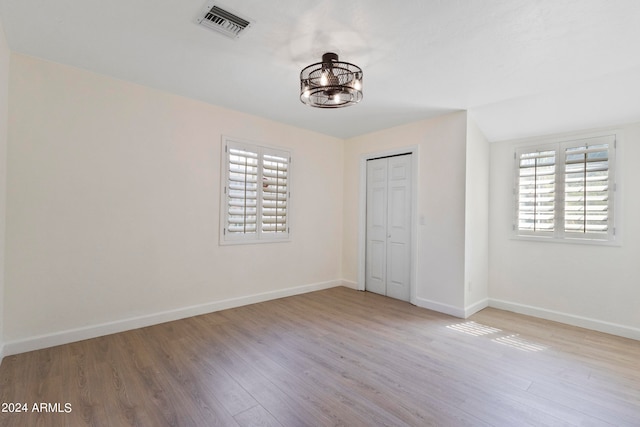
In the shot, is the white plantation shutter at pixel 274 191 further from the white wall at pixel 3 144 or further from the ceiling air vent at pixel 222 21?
the white wall at pixel 3 144

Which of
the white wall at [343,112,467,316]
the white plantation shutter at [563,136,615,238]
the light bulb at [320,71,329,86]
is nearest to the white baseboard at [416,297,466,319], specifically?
the white wall at [343,112,467,316]

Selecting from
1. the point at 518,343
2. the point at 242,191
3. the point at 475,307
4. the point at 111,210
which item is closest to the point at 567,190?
the point at 475,307

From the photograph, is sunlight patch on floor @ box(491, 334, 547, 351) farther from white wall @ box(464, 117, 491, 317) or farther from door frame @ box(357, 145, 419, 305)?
door frame @ box(357, 145, 419, 305)

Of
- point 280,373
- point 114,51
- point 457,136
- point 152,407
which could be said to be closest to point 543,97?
point 457,136

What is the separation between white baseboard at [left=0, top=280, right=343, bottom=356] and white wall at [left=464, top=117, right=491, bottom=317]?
2528mm

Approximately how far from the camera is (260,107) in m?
3.87

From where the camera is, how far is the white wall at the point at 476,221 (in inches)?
151

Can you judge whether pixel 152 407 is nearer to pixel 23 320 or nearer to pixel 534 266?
pixel 23 320

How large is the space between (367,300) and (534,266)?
2253mm

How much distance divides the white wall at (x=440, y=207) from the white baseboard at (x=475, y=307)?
85mm

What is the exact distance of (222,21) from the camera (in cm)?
215

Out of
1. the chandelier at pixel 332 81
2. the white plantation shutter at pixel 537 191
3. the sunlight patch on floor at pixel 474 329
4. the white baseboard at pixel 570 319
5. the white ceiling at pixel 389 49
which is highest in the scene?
the white ceiling at pixel 389 49

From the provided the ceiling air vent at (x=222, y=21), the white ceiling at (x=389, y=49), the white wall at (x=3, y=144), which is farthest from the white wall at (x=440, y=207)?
the white wall at (x=3, y=144)

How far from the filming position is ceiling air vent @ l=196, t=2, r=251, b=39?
2.04 m
